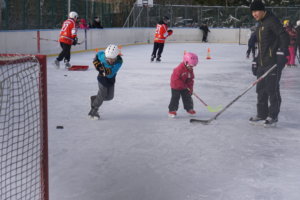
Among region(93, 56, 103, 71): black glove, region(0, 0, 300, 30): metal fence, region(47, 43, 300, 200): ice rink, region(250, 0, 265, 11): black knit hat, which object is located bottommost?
region(47, 43, 300, 200): ice rink

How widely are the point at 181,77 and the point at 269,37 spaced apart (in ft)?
3.79

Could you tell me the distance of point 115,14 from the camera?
23266 mm

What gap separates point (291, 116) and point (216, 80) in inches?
147

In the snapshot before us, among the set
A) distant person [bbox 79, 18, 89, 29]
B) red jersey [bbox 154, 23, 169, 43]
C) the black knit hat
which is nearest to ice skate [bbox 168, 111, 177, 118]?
the black knit hat

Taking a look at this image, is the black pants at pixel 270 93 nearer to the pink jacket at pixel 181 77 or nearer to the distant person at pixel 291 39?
the pink jacket at pixel 181 77

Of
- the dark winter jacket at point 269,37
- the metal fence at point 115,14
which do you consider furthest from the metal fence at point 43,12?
the dark winter jacket at point 269,37

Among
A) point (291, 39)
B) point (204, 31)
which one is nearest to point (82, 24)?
point (291, 39)

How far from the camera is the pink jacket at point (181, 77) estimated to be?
5.64 meters

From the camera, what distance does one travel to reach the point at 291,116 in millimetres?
5945

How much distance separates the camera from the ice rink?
324cm

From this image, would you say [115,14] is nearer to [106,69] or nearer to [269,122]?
[106,69]

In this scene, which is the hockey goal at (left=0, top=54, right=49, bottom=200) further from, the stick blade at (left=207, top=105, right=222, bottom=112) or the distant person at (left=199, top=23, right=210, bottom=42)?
the distant person at (left=199, top=23, right=210, bottom=42)

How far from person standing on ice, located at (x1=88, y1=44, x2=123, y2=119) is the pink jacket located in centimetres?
70

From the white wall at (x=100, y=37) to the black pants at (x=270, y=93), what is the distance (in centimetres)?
833
